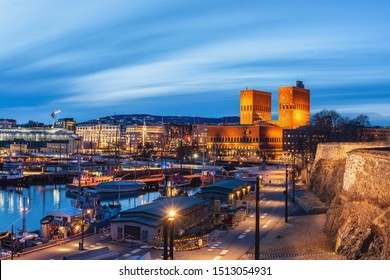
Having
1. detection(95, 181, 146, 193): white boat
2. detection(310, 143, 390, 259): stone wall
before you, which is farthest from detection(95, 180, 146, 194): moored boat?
detection(310, 143, 390, 259): stone wall

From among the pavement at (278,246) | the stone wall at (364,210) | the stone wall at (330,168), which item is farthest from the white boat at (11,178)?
the stone wall at (364,210)

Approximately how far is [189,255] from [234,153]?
82.3 meters

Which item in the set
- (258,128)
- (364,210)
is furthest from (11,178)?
(258,128)

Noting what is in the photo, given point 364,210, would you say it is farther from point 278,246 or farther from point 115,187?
point 115,187

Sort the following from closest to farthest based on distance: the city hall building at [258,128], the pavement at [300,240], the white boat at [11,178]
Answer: the pavement at [300,240] < the white boat at [11,178] < the city hall building at [258,128]

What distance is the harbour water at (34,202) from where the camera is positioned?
28.0 metres

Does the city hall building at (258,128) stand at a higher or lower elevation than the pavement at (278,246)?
higher

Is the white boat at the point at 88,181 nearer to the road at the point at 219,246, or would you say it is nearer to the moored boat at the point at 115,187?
the moored boat at the point at 115,187

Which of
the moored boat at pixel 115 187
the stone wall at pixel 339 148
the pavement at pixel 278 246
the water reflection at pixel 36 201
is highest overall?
the stone wall at pixel 339 148

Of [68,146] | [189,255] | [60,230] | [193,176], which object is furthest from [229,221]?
[68,146]

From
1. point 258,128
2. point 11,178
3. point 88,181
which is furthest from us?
point 258,128

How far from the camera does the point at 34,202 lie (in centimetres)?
3700
